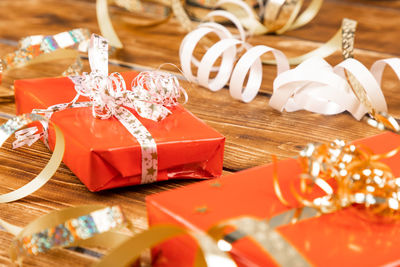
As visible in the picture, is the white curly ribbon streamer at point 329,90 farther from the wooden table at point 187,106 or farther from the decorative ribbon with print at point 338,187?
the decorative ribbon with print at point 338,187

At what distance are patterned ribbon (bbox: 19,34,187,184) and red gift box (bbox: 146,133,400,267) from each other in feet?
0.52

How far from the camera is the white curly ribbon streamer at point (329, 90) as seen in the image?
984 millimetres

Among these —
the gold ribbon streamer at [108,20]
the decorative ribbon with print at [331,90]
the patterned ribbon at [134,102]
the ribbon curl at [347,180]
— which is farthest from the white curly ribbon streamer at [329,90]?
the gold ribbon streamer at [108,20]

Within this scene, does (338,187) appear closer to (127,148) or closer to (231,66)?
(127,148)

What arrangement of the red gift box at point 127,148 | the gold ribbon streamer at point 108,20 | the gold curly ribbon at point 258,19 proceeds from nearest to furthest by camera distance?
the red gift box at point 127,148 < the gold ribbon streamer at point 108,20 < the gold curly ribbon at point 258,19

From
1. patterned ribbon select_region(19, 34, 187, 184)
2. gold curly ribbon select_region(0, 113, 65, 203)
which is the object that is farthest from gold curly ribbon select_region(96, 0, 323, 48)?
gold curly ribbon select_region(0, 113, 65, 203)

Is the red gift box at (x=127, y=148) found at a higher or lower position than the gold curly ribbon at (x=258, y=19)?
lower

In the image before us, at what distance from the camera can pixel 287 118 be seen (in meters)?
1.04

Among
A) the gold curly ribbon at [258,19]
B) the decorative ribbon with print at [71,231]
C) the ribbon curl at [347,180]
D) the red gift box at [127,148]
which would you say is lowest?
the decorative ribbon with print at [71,231]

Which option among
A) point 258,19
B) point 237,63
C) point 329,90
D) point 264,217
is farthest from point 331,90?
point 258,19

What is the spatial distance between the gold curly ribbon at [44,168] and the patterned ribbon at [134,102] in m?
0.07

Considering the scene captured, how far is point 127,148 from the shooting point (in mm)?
753

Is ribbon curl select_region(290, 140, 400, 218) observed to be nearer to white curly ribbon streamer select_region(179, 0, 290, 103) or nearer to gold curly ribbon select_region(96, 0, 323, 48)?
white curly ribbon streamer select_region(179, 0, 290, 103)

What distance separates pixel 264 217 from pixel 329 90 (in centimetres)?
47
